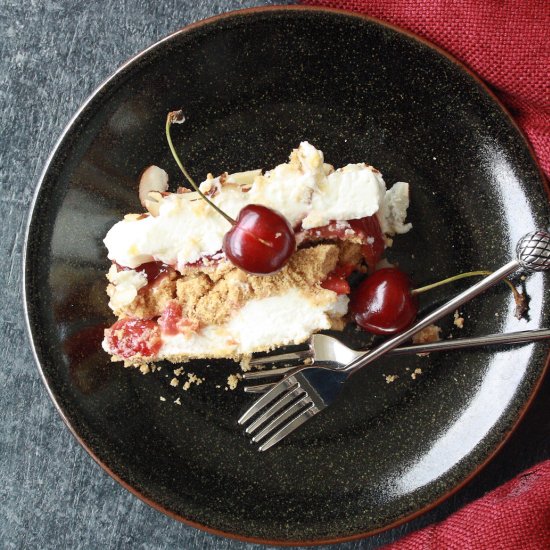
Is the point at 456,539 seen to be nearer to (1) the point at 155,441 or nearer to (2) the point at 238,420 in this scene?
(2) the point at 238,420

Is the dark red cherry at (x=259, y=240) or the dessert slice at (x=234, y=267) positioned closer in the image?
the dark red cherry at (x=259, y=240)

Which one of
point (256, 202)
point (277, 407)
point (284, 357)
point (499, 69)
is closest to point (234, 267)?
point (256, 202)

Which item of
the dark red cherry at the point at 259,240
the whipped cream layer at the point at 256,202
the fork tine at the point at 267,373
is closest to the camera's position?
the dark red cherry at the point at 259,240

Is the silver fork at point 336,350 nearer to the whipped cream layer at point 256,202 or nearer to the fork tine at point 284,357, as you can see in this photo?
the fork tine at point 284,357

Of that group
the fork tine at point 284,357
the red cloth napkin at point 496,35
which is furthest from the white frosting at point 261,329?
the red cloth napkin at point 496,35

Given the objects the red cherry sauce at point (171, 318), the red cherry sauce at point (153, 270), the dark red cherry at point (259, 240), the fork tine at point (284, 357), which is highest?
the dark red cherry at point (259, 240)

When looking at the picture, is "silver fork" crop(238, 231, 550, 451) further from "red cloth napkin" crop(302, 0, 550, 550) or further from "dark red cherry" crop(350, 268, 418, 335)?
"red cloth napkin" crop(302, 0, 550, 550)

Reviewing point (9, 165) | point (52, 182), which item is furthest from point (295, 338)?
point (9, 165)
